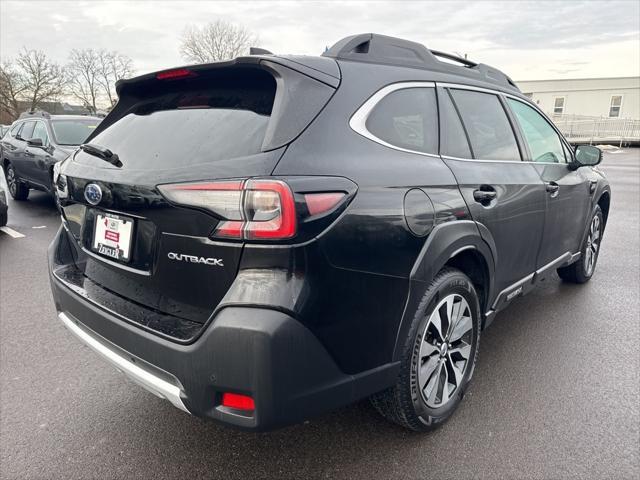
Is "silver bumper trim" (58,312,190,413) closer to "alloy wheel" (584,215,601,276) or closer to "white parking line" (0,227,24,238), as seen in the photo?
"alloy wheel" (584,215,601,276)

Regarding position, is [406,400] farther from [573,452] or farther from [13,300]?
[13,300]

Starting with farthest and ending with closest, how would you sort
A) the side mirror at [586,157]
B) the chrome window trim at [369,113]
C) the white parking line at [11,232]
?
the white parking line at [11,232] < the side mirror at [586,157] < the chrome window trim at [369,113]

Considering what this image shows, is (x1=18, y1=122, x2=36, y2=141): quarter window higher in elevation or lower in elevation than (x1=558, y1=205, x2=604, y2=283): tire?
higher

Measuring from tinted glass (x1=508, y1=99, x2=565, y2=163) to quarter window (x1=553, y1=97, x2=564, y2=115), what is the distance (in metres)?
38.1

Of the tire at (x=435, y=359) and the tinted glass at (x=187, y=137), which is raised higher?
the tinted glass at (x=187, y=137)

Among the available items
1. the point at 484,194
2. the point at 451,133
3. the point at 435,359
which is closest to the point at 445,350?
the point at 435,359

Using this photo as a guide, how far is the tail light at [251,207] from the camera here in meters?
1.57

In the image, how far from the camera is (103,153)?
2191mm

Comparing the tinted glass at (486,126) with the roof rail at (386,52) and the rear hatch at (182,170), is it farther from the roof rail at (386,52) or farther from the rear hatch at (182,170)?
the rear hatch at (182,170)

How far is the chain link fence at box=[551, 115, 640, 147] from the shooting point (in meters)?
32.4

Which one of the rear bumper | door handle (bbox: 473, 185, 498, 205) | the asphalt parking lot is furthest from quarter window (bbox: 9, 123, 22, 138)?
door handle (bbox: 473, 185, 498, 205)

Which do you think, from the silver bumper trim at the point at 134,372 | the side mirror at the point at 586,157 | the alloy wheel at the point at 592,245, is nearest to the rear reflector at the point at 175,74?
the silver bumper trim at the point at 134,372

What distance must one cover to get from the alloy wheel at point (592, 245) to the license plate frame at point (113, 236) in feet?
13.6

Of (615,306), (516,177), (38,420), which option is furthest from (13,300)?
(615,306)
